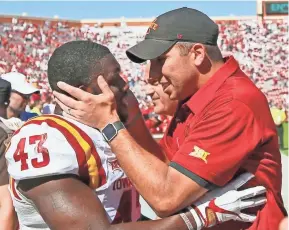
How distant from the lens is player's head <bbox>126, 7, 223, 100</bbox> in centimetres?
253

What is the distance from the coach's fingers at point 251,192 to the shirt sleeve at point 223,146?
0.08m

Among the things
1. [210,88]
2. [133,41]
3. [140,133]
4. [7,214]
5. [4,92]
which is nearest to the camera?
[210,88]

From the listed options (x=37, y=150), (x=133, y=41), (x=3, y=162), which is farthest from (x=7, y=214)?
(x=133, y=41)

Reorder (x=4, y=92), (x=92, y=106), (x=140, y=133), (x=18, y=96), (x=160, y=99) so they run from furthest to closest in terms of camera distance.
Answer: (x=18, y=96) < (x=4, y=92) < (x=140, y=133) < (x=160, y=99) < (x=92, y=106)

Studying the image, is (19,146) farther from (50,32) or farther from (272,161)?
(50,32)

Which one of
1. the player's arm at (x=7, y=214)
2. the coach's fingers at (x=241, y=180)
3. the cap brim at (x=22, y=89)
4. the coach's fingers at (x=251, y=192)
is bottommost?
the player's arm at (x=7, y=214)

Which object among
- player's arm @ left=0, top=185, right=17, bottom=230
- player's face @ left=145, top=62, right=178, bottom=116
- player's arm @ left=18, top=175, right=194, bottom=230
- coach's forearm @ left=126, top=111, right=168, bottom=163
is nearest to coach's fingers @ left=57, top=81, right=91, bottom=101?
player's arm @ left=18, top=175, right=194, bottom=230

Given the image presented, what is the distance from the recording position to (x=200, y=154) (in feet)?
7.55

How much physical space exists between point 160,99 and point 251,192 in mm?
801

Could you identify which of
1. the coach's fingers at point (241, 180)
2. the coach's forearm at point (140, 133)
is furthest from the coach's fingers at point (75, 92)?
the coach's forearm at point (140, 133)

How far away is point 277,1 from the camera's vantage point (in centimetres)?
3303

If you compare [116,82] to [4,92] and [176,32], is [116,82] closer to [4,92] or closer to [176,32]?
[176,32]

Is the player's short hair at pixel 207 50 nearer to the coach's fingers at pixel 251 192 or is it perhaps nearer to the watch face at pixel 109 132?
the watch face at pixel 109 132

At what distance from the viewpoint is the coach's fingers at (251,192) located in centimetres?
230
